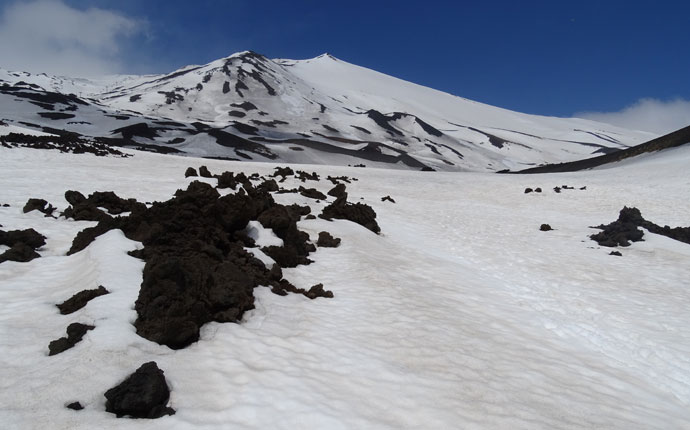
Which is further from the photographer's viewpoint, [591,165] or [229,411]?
[591,165]

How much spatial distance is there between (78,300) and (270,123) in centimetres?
11218

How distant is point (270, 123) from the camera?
113m

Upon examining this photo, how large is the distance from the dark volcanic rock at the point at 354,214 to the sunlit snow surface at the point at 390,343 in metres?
1.50

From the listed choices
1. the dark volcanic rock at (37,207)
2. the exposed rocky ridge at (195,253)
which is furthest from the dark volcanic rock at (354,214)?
the dark volcanic rock at (37,207)

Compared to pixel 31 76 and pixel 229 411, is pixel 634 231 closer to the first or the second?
pixel 229 411

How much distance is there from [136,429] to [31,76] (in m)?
214

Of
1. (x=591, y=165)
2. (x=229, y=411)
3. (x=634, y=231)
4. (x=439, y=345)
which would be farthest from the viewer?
(x=591, y=165)

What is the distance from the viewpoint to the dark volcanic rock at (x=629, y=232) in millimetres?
14547

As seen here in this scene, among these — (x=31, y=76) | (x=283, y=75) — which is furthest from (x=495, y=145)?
(x=31, y=76)

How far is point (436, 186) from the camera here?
3131 cm

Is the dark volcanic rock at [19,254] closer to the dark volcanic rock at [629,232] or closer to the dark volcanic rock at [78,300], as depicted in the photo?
the dark volcanic rock at [78,300]

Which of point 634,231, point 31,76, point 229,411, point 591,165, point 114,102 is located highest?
point 31,76

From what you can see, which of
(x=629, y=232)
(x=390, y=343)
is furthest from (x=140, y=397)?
(x=629, y=232)

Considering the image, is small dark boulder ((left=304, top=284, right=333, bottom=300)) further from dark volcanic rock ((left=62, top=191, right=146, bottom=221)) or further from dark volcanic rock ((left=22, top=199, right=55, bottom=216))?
dark volcanic rock ((left=22, top=199, right=55, bottom=216))
